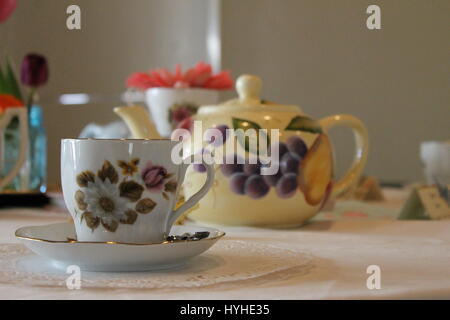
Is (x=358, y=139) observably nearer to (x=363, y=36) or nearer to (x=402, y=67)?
(x=363, y=36)

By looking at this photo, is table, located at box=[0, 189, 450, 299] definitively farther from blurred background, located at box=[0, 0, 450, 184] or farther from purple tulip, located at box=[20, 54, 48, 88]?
blurred background, located at box=[0, 0, 450, 184]

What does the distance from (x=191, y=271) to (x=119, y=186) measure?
8 centimetres

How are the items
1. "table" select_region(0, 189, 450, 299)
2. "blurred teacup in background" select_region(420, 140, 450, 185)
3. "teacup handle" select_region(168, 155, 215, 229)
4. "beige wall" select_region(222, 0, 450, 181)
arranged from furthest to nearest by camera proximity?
"beige wall" select_region(222, 0, 450, 181) → "blurred teacup in background" select_region(420, 140, 450, 185) → "teacup handle" select_region(168, 155, 215, 229) → "table" select_region(0, 189, 450, 299)

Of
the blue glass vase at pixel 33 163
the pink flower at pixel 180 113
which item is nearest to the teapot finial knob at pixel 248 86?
the pink flower at pixel 180 113

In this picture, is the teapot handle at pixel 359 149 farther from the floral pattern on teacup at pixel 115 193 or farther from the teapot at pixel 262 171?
the floral pattern on teacup at pixel 115 193

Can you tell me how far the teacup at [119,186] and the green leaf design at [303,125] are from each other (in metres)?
0.24

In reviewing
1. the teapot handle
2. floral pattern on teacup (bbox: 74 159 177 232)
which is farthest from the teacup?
the teapot handle

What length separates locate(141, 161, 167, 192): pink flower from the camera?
46 cm

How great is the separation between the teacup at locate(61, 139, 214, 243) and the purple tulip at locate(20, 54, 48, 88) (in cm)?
62

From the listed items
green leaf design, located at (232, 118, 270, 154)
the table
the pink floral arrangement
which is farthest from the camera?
the pink floral arrangement

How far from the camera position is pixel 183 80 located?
3.15 ft

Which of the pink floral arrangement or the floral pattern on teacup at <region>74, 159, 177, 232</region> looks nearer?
the floral pattern on teacup at <region>74, 159, 177, 232</region>

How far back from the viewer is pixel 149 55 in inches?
61.9

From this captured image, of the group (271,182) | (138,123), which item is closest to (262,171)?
(271,182)
